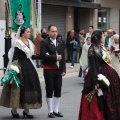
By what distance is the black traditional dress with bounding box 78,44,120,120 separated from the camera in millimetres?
6785

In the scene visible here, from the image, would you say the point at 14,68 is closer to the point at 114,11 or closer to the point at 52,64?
the point at 52,64

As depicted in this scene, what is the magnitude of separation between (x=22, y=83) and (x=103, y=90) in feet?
7.11

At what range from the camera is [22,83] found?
8.43 meters

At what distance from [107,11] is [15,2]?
1461cm

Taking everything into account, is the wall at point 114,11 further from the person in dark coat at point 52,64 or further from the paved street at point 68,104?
the person in dark coat at point 52,64

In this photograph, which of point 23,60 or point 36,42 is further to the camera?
point 36,42

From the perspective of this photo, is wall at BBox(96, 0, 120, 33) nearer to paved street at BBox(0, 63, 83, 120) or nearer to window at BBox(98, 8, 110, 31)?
window at BBox(98, 8, 110, 31)

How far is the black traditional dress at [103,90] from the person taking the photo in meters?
6.79

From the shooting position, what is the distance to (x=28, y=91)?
8.43 metres

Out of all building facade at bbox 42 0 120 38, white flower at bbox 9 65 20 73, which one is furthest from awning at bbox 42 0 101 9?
white flower at bbox 9 65 20 73

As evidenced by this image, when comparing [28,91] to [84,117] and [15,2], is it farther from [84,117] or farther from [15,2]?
[15,2]

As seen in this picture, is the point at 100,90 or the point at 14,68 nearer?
the point at 100,90

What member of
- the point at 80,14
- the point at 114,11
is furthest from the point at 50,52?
the point at 114,11

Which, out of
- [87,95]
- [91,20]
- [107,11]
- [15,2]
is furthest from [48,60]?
[107,11]
